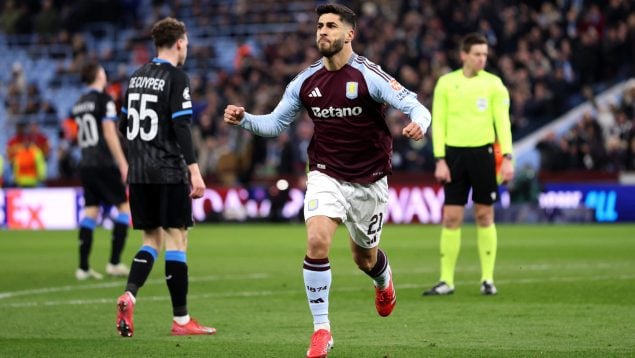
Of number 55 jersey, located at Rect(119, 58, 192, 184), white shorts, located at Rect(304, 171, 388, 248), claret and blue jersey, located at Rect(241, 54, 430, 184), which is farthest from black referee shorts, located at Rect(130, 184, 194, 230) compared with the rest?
white shorts, located at Rect(304, 171, 388, 248)

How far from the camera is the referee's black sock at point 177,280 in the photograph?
905 centimetres

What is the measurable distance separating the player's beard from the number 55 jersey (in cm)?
161

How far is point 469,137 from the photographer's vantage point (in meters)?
11.8

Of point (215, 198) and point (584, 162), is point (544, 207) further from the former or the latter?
point (215, 198)

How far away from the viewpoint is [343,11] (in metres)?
7.98

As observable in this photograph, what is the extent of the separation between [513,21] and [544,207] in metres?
4.86


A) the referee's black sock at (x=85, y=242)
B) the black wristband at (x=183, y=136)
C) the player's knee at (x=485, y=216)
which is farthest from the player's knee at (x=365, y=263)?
the referee's black sock at (x=85, y=242)

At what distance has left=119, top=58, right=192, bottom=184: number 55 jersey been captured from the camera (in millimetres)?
9180

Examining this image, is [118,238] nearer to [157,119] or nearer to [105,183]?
[105,183]

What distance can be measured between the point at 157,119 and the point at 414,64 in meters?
20.7

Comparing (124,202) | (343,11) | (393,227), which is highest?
(343,11)

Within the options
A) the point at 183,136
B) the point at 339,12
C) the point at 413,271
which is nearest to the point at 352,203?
the point at 339,12

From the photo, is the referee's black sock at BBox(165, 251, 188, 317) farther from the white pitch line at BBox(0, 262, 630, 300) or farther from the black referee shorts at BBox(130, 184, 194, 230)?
the white pitch line at BBox(0, 262, 630, 300)

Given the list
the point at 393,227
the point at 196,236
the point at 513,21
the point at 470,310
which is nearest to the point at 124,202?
the point at 470,310
